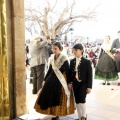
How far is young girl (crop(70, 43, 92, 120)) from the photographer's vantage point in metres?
3.97

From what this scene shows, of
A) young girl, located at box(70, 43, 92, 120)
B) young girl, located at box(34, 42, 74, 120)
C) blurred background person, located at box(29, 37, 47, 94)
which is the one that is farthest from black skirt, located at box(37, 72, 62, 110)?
blurred background person, located at box(29, 37, 47, 94)

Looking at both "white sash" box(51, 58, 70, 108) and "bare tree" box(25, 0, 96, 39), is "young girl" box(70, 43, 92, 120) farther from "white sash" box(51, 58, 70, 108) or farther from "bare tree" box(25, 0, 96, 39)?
"bare tree" box(25, 0, 96, 39)

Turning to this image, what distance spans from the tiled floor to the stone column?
0.99ft

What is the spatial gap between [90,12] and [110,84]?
42.2ft

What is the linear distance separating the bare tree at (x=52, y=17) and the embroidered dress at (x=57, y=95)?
13.8 m

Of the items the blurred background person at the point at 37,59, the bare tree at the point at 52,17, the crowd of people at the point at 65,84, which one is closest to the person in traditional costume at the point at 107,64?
the blurred background person at the point at 37,59

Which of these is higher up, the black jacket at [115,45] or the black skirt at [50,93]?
the black jacket at [115,45]

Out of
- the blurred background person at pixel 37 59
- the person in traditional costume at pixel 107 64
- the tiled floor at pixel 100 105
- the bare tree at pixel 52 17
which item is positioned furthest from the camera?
the bare tree at pixel 52 17

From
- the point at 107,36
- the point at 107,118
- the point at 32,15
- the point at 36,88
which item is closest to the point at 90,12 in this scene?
the point at 32,15

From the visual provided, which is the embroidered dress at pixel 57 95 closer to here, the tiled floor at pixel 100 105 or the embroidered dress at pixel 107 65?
the tiled floor at pixel 100 105

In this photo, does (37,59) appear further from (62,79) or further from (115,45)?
(115,45)

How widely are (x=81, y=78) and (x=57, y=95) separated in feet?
1.55

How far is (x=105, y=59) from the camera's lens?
25.1ft

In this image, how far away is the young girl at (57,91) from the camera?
13.1 ft
